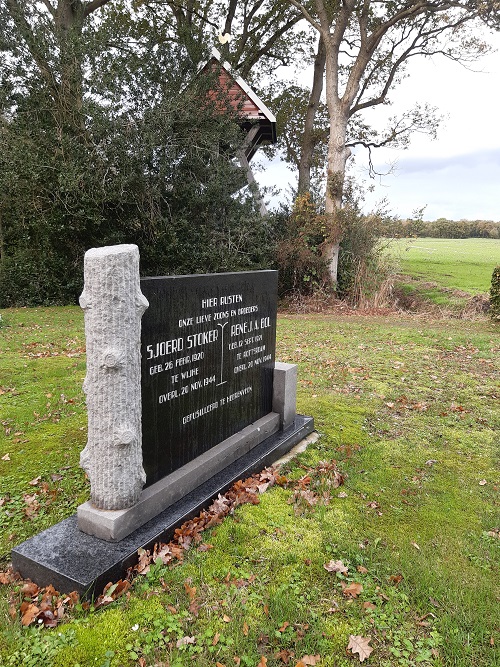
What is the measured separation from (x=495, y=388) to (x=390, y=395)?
1.78 m

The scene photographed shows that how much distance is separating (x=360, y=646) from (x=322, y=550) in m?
0.88

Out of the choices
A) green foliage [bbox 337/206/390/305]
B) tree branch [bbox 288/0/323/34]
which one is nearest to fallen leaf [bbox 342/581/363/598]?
green foliage [bbox 337/206/390/305]

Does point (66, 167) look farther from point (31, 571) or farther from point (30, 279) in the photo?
point (31, 571)

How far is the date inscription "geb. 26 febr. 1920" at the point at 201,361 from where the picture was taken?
3.58 meters

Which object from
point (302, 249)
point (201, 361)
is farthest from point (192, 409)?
point (302, 249)

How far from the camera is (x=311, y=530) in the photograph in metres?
3.75

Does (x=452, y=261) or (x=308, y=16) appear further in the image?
(x=452, y=261)

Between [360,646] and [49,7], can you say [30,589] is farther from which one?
[49,7]

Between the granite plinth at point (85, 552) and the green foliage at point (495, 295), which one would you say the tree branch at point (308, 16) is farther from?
the granite plinth at point (85, 552)

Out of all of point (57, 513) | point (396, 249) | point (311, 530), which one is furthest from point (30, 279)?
point (311, 530)

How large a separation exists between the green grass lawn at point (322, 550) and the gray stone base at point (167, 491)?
384 mm

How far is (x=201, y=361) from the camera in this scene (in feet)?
13.5

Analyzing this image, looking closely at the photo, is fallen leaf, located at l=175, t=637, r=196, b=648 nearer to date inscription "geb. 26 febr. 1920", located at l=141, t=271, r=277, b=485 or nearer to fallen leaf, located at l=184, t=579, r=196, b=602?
fallen leaf, located at l=184, t=579, r=196, b=602

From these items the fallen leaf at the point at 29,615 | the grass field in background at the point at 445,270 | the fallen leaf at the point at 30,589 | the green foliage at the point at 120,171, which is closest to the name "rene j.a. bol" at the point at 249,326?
the fallen leaf at the point at 30,589
